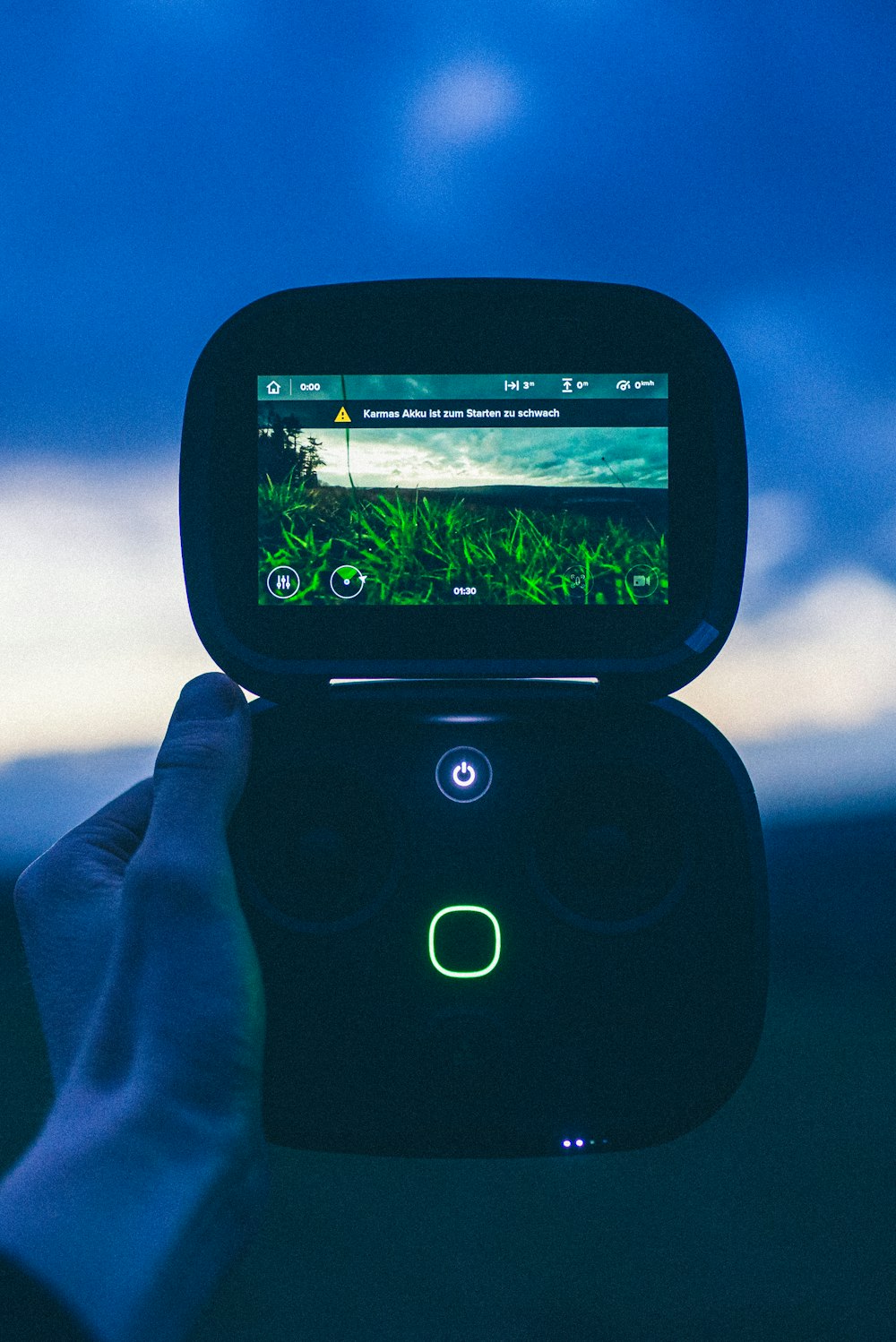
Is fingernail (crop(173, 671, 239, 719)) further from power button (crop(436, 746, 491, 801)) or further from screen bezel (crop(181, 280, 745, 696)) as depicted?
power button (crop(436, 746, 491, 801))

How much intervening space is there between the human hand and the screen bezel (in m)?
0.11

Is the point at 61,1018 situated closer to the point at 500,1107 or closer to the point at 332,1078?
the point at 332,1078

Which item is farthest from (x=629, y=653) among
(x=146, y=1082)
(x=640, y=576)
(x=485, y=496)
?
(x=146, y=1082)

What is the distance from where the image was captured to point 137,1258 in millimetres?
603

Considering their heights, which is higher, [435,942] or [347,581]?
[347,581]

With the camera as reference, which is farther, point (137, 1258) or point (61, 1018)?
point (61, 1018)

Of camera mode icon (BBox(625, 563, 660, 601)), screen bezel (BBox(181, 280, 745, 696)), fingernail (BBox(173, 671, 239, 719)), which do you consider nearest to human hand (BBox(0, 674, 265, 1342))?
fingernail (BBox(173, 671, 239, 719))

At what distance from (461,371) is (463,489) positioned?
0.35ft

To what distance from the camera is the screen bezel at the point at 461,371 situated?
0.81m

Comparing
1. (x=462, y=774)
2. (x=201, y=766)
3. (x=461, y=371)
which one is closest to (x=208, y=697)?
(x=201, y=766)

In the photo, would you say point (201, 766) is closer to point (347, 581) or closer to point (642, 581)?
point (347, 581)

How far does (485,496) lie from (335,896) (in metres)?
0.39

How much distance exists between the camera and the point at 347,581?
0.81 m

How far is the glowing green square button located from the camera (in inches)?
33.2
